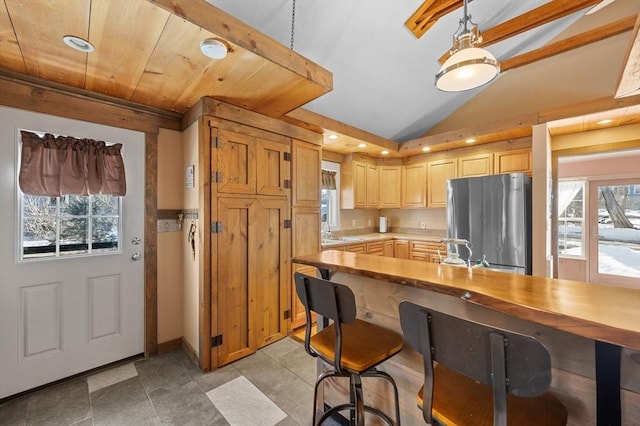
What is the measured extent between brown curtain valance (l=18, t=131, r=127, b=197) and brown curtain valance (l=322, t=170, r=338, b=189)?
102 inches

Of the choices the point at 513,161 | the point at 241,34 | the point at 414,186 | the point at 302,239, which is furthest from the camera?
the point at 414,186

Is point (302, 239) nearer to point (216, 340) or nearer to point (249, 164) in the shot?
point (249, 164)

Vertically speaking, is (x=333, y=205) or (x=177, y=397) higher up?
(x=333, y=205)

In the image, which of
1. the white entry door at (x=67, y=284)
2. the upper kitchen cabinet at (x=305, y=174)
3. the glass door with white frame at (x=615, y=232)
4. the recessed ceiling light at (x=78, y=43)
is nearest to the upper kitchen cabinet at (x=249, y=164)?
the upper kitchen cabinet at (x=305, y=174)

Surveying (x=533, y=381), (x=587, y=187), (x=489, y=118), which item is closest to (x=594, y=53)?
(x=489, y=118)

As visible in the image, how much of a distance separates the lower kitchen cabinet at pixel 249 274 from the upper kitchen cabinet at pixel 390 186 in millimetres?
2406

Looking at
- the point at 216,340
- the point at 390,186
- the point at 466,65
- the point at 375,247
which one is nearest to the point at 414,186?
the point at 390,186

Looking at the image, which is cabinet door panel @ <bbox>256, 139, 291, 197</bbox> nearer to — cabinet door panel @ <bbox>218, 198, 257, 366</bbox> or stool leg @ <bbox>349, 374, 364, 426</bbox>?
cabinet door panel @ <bbox>218, 198, 257, 366</bbox>

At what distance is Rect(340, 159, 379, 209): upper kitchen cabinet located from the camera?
4.41 metres

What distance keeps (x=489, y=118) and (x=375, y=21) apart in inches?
106

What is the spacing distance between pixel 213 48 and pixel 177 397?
2.37m

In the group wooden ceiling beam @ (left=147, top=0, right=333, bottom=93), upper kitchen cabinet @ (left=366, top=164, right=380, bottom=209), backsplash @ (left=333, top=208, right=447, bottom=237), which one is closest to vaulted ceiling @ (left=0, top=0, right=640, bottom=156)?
wooden ceiling beam @ (left=147, top=0, right=333, bottom=93)

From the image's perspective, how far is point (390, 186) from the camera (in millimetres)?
4844

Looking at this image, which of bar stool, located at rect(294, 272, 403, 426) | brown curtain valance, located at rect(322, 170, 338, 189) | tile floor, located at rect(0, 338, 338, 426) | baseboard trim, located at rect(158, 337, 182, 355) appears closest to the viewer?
bar stool, located at rect(294, 272, 403, 426)
